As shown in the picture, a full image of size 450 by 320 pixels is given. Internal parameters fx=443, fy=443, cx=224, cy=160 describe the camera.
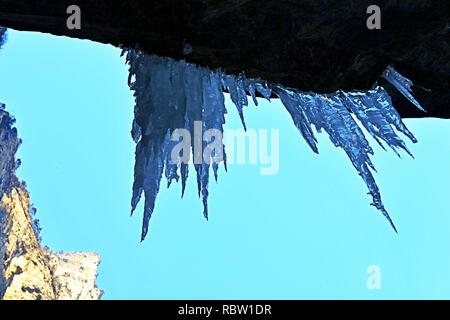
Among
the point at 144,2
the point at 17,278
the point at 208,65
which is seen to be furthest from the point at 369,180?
the point at 17,278

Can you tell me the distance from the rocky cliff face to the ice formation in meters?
17.4

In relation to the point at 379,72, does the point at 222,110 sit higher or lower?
lower

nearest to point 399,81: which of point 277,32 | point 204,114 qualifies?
point 277,32

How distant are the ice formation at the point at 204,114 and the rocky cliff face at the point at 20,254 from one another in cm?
1744

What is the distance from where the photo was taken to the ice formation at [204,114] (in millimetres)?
2957

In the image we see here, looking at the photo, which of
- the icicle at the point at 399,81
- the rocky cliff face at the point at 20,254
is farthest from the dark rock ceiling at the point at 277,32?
the rocky cliff face at the point at 20,254

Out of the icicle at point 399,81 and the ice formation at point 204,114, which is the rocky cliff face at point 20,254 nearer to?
the ice formation at point 204,114

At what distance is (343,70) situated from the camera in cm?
302

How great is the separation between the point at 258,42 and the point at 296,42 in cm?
24

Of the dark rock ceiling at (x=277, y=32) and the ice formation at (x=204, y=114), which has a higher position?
the dark rock ceiling at (x=277, y=32)

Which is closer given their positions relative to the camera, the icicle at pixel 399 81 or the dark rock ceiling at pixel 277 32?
the dark rock ceiling at pixel 277 32

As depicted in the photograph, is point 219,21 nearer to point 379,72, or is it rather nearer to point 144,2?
point 144,2

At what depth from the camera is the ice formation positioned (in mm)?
2957

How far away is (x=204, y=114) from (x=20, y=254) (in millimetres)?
20372
